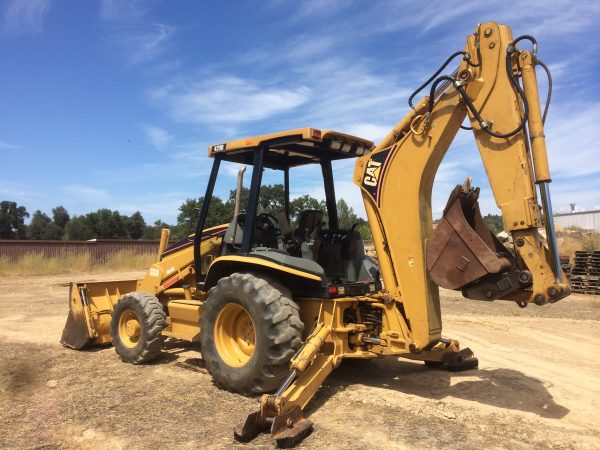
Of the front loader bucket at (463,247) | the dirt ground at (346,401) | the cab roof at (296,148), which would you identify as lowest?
the dirt ground at (346,401)

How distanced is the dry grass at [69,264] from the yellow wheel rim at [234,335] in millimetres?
21114

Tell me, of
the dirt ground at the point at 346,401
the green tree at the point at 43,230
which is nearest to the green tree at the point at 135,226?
the green tree at the point at 43,230

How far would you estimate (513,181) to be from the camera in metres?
4.24

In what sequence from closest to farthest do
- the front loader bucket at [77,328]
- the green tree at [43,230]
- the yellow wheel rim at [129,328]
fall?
the yellow wheel rim at [129,328]
the front loader bucket at [77,328]
the green tree at [43,230]

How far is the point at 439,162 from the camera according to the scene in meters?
4.81

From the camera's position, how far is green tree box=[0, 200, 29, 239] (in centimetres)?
8306

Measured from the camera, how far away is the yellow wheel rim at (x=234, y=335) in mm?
5387

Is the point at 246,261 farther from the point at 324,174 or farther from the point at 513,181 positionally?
the point at 513,181

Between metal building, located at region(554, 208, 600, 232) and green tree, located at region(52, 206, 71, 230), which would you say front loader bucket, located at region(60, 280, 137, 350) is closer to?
metal building, located at region(554, 208, 600, 232)

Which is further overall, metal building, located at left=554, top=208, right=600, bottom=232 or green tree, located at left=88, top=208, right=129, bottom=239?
green tree, located at left=88, top=208, right=129, bottom=239

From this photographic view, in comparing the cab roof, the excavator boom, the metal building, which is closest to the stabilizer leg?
the excavator boom

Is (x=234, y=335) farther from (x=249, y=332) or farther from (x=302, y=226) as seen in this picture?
(x=302, y=226)

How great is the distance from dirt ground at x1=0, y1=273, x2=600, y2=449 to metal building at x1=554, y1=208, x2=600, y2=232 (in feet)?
112

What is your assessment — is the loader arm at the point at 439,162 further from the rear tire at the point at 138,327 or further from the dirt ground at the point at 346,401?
the rear tire at the point at 138,327
